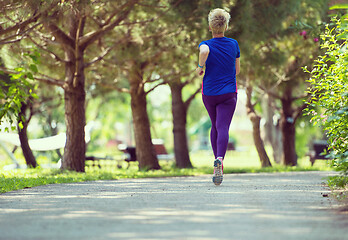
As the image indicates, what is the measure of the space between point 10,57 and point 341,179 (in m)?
10.3

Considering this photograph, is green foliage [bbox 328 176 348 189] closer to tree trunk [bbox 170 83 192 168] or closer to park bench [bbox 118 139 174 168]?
tree trunk [bbox 170 83 192 168]

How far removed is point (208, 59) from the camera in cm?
747

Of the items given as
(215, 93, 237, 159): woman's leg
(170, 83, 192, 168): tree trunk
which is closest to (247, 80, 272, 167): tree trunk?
(170, 83, 192, 168): tree trunk

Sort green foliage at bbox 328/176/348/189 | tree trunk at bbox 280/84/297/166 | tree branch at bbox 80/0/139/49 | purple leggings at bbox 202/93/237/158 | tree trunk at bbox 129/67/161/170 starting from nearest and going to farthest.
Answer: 1. green foliage at bbox 328/176/348/189
2. purple leggings at bbox 202/93/237/158
3. tree branch at bbox 80/0/139/49
4. tree trunk at bbox 129/67/161/170
5. tree trunk at bbox 280/84/297/166

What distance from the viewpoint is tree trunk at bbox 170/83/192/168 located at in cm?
1912

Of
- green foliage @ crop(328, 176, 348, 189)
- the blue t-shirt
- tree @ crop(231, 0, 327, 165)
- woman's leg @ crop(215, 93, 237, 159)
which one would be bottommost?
green foliage @ crop(328, 176, 348, 189)

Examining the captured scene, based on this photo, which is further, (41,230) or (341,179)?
(341,179)

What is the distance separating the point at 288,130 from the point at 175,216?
55.5 ft

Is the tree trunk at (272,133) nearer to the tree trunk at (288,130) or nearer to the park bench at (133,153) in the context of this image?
the park bench at (133,153)

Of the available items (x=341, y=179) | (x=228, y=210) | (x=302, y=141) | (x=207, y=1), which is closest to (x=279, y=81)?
(x=207, y=1)

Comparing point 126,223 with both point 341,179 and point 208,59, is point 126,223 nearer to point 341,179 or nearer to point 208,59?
point 341,179

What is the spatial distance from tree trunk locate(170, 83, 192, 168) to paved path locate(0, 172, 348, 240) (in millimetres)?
12450

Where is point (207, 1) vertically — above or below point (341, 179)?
above

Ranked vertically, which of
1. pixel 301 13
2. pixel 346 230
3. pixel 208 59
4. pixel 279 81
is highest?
pixel 301 13
